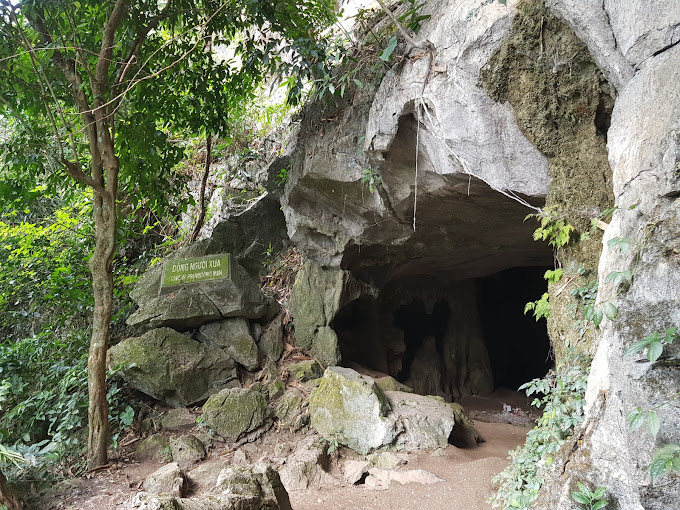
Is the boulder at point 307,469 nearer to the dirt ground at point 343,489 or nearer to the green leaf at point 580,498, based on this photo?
the dirt ground at point 343,489

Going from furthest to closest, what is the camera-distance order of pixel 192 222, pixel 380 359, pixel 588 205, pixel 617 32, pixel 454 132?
pixel 192 222
pixel 380 359
pixel 454 132
pixel 588 205
pixel 617 32

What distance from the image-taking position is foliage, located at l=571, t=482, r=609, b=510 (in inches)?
85.1

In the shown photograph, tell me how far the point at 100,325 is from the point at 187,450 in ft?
5.22

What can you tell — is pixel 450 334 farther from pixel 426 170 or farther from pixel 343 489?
pixel 343 489

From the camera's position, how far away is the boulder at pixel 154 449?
4.98 meters

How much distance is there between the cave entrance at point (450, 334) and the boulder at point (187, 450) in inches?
103

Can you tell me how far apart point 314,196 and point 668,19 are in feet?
13.9

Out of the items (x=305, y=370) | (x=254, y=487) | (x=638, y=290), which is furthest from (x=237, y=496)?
(x=305, y=370)

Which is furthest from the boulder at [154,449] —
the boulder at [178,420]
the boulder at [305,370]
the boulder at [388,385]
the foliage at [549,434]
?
the foliage at [549,434]

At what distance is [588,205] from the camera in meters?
3.58

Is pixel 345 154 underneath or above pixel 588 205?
above

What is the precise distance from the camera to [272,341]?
22.7 feet

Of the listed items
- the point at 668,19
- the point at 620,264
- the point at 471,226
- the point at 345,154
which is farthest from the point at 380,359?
the point at 668,19

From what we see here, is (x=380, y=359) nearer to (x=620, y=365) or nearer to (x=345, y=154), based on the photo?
(x=345, y=154)
